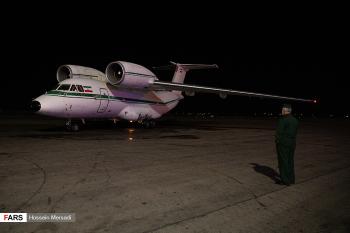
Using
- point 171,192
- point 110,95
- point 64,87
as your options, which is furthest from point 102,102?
point 171,192

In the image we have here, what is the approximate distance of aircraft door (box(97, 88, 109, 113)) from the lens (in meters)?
19.3

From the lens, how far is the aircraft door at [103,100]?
19281 millimetres

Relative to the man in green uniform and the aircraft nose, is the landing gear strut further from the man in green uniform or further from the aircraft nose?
the man in green uniform

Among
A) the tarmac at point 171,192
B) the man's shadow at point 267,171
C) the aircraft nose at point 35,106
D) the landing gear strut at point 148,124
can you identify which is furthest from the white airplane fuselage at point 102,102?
the man's shadow at point 267,171

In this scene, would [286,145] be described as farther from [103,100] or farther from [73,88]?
[103,100]

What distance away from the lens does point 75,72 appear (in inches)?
815

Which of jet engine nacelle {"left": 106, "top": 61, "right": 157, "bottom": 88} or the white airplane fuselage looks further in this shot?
jet engine nacelle {"left": 106, "top": 61, "right": 157, "bottom": 88}

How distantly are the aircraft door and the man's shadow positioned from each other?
1262cm

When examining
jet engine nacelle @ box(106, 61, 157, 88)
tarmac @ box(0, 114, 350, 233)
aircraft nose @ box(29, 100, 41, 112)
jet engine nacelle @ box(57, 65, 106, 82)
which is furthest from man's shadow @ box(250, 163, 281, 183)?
jet engine nacelle @ box(57, 65, 106, 82)

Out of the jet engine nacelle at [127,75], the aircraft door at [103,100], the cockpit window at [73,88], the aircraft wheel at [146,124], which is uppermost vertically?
the jet engine nacelle at [127,75]

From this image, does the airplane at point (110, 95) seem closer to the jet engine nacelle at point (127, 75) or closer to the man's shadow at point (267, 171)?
the jet engine nacelle at point (127, 75)

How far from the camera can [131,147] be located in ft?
38.7

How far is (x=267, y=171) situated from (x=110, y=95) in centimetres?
1387

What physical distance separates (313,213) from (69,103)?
599 inches
